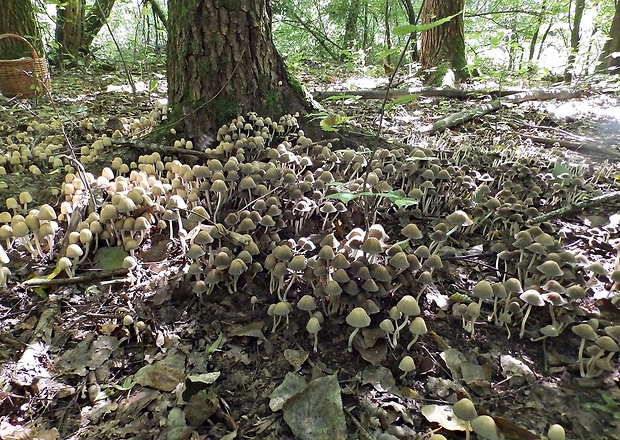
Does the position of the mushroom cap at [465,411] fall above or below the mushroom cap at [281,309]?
below

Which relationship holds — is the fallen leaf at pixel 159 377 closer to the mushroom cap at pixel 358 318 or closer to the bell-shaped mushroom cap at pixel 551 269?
the mushroom cap at pixel 358 318

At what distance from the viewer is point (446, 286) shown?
3.44m

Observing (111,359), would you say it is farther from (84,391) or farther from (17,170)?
(17,170)

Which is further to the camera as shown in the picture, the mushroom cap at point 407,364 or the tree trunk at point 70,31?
the tree trunk at point 70,31

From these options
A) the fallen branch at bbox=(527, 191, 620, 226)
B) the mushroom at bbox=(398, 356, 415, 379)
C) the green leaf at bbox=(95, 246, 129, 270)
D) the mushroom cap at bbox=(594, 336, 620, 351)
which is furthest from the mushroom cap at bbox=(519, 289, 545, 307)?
the green leaf at bbox=(95, 246, 129, 270)

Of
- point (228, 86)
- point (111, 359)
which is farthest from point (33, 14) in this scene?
point (111, 359)

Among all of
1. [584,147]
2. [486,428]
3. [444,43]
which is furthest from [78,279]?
[444,43]

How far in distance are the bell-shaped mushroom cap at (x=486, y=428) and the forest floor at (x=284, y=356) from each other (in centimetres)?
18

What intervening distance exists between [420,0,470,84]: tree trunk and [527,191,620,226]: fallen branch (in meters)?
7.33

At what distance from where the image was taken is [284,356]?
2.84 metres

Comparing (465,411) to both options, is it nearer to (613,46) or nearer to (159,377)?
(159,377)

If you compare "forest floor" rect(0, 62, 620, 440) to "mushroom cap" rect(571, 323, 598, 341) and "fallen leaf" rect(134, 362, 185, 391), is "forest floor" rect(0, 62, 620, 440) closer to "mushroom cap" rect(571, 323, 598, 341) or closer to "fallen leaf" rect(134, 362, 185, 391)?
"fallen leaf" rect(134, 362, 185, 391)

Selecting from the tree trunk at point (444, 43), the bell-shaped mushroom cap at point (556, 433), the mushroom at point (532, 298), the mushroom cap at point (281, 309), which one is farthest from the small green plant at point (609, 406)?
the tree trunk at point (444, 43)

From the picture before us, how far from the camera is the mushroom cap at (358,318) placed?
2.73 metres
